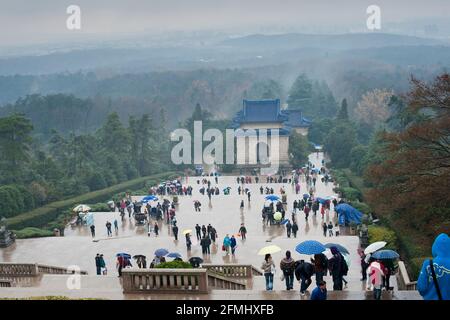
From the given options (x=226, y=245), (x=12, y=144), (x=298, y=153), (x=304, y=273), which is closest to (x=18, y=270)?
(x=226, y=245)

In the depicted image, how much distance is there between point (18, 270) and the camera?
18.6 meters

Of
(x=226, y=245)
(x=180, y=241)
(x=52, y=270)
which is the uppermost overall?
(x=52, y=270)

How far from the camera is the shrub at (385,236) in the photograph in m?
21.5

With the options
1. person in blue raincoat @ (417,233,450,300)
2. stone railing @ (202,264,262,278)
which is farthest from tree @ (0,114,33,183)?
person in blue raincoat @ (417,233,450,300)

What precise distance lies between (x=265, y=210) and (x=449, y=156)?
1342cm

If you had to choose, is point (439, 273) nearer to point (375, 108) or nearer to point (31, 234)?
point (31, 234)

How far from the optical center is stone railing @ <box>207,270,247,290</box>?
48.3 feet

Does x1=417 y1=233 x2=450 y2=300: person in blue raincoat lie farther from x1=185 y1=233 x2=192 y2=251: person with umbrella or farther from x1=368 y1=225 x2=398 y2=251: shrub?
x1=185 y1=233 x2=192 y2=251: person with umbrella

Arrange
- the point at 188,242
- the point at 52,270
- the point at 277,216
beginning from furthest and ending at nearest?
the point at 277,216 → the point at 188,242 → the point at 52,270

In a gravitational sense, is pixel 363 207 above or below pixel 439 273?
below

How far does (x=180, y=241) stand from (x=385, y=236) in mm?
7559
